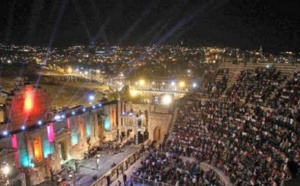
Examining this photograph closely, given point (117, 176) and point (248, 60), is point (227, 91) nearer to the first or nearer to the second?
point (248, 60)

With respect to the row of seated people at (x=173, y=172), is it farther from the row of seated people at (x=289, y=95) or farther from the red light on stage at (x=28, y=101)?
the red light on stage at (x=28, y=101)

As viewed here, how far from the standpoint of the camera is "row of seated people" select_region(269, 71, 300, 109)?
26472 mm

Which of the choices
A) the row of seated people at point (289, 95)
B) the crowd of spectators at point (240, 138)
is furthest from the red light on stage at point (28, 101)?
the row of seated people at point (289, 95)

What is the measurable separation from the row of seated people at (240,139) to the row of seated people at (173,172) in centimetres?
117

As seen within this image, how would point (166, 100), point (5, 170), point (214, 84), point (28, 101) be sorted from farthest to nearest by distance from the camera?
point (166, 100)
point (214, 84)
point (28, 101)
point (5, 170)

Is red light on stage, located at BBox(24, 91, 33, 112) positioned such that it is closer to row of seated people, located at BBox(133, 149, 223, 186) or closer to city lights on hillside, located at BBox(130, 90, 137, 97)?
row of seated people, located at BBox(133, 149, 223, 186)

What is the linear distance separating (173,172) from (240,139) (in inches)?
226

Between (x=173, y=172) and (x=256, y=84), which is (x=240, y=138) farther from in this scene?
(x=256, y=84)

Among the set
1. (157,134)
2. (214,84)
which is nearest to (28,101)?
(157,134)

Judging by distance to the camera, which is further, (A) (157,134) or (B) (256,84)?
(A) (157,134)

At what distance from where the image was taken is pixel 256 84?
32844 mm

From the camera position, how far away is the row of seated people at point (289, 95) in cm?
2647

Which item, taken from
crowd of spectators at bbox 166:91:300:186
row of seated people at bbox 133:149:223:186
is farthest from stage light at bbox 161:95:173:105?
row of seated people at bbox 133:149:223:186

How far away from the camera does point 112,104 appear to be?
1662 inches
